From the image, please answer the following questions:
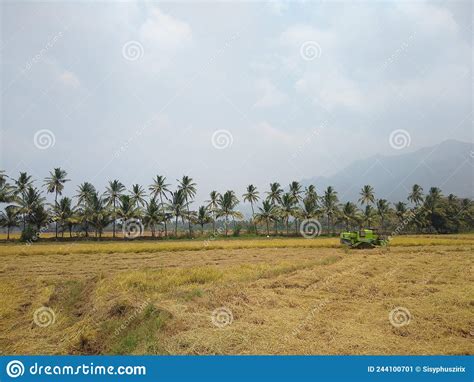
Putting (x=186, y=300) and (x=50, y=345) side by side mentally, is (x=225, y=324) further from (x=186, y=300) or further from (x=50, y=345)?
(x=50, y=345)

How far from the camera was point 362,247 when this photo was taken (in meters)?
27.0

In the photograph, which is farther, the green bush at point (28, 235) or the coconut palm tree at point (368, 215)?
the coconut palm tree at point (368, 215)

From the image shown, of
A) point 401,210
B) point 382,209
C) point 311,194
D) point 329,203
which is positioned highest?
point 311,194

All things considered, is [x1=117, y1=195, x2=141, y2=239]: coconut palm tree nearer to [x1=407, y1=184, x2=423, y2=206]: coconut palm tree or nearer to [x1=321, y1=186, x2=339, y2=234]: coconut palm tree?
[x1=321, y1=186, x2=339, y2=234]: coconut palm tree

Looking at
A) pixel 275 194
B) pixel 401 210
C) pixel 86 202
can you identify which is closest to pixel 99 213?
pixel 86 202

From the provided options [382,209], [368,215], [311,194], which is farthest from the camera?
[382,209]

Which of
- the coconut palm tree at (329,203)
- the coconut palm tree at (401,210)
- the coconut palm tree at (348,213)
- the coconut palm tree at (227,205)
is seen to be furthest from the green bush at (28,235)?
the coconut palm tree at (401,210)

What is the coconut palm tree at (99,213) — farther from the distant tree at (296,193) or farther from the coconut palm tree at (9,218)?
the distant tree at (296,193)

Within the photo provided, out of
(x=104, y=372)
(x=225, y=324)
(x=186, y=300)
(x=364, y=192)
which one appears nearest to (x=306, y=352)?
(x=225, y=324)

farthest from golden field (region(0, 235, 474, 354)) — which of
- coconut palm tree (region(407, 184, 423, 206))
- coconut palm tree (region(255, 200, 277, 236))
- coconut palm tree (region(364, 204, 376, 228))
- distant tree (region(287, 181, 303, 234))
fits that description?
coconut palm tree (region(407, 184, 423, 206))

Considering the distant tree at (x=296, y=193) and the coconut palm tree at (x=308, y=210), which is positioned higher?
the distant tree at (x=296, y=193)

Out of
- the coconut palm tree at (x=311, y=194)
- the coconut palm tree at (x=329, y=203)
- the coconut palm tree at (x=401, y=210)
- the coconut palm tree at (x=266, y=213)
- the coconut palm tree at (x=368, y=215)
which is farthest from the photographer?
the coconut palm tree at (x=401, y=210)

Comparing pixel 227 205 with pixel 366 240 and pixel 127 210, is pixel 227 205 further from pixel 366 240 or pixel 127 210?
pixel 366 240

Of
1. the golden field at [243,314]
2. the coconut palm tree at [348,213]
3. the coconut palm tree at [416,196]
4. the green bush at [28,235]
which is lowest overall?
the golden field at [243,314]
